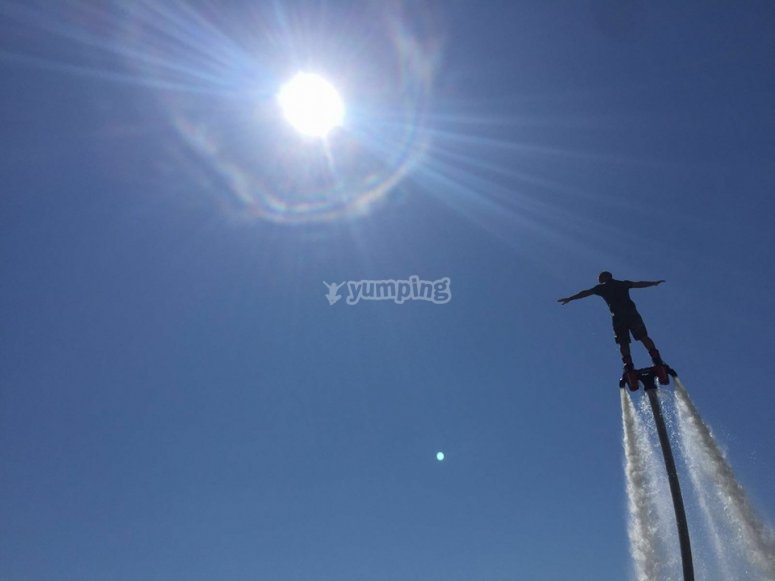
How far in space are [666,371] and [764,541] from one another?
7152 mm

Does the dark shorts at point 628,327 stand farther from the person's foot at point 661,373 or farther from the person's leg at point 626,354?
the person's foot at point 661,373

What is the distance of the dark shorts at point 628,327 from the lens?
73.2ft

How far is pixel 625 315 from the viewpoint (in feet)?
74.7

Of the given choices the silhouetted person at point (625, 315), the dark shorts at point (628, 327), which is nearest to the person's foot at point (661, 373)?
the silhouetted person at point (625, 315)

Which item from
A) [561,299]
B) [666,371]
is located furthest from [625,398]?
[561,299]

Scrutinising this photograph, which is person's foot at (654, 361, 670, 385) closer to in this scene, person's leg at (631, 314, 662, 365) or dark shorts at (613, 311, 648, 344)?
person's leg at (631, 314, 662, 365)

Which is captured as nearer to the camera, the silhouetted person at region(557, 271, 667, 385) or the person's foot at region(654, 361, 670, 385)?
the person's foot at region(654, 361, 670, 385)

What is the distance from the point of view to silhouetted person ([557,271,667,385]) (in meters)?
21.9

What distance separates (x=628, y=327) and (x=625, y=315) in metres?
0.48

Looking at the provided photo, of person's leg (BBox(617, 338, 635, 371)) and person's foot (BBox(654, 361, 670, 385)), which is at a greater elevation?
person's leg (BBox(617, 338, 635, 371))

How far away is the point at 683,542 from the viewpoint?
19578 mm

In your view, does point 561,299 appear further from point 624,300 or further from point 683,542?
point 683,542

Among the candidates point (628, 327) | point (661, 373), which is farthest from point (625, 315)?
point (661, 373)

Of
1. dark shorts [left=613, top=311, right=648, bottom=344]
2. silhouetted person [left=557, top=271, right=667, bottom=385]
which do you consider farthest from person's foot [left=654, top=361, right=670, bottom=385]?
dark shorts [left=613, top=311, right=648, bottom=344]
